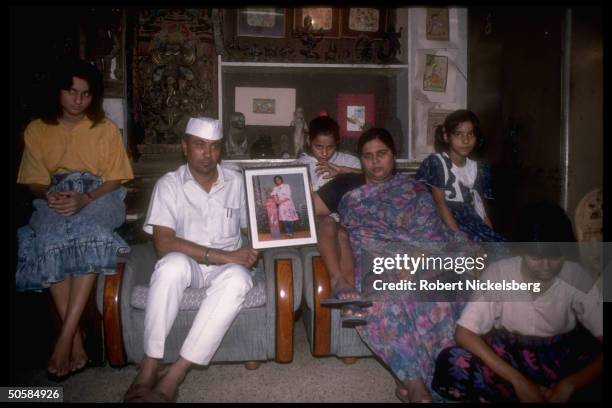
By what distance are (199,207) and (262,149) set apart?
128 cm

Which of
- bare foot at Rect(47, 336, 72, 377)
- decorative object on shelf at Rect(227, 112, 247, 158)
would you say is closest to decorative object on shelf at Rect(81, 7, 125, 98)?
decorative object on shelf at Rect(227, 112, 247, 158)

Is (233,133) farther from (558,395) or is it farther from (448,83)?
(558,395)

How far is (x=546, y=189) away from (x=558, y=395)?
1.41 metres

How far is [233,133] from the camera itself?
10.8 feet

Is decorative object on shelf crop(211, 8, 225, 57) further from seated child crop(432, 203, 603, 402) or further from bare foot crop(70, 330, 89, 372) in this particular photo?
seated child crop(432, 203, 603, 402)

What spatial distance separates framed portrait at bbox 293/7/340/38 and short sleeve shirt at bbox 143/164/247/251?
1.79 meters

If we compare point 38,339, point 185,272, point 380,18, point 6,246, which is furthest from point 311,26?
point 38,339

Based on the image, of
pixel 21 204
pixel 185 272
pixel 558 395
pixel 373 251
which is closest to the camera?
pixel 558 395

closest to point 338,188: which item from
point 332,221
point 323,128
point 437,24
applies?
point 332,221

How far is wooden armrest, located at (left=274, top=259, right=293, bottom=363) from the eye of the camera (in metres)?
1.93

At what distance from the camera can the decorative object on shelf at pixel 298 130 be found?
11.0 ft

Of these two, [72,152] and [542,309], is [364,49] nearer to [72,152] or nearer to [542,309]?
[72,152]

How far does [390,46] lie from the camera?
3.43m

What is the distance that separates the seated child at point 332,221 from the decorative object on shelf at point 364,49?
102cm
